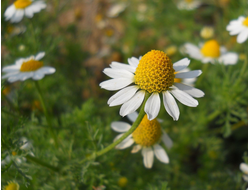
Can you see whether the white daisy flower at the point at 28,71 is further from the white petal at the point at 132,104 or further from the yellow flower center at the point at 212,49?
the yellow flower center at the point at 212,49

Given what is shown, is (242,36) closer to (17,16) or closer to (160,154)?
(160,154)

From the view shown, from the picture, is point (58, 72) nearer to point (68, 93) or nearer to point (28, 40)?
point (68, 93)

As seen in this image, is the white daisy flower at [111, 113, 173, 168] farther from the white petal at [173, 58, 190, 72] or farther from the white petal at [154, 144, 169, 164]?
the white petal at [173, 58, 190, 72]

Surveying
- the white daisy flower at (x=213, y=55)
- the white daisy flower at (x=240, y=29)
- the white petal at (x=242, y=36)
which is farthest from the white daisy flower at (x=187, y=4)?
the white petal at (x=242, y=36)

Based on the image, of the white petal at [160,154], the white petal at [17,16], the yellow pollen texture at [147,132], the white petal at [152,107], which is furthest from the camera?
the white petal at [17,16]

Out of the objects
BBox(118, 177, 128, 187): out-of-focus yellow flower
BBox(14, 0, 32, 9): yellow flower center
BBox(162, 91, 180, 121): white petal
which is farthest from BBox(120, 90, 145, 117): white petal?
BBox(14, 0, 32, 9): yellow flower center

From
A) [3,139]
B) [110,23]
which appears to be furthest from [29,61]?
[110,23]

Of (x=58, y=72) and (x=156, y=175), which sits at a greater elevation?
(x=58, y=72)
